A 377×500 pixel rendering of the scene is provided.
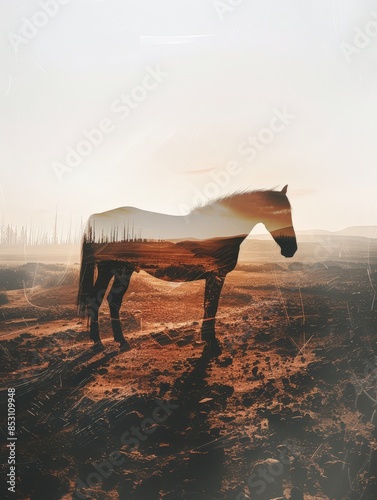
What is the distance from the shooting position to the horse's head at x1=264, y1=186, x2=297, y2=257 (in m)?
2.31

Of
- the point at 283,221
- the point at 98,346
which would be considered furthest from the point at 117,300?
the point at 283,221

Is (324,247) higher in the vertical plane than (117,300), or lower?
higher

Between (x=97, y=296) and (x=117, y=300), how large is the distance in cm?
11

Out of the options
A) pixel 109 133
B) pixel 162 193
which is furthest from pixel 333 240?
pixel 109 133

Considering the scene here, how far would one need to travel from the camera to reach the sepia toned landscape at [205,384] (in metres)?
2.07

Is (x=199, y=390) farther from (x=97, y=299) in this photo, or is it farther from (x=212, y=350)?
(x=97, y=299)

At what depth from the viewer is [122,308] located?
2.26 meters

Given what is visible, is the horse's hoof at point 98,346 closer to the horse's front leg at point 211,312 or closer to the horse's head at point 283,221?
the horse's front leg at point 211,312

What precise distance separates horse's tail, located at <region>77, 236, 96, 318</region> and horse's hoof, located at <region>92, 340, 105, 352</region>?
0.16 m

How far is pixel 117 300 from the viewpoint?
2.27 m

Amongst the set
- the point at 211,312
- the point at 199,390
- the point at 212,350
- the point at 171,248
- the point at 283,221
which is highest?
the point at 283,221

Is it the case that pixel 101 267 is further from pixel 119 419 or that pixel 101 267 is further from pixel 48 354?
pixel 119 419

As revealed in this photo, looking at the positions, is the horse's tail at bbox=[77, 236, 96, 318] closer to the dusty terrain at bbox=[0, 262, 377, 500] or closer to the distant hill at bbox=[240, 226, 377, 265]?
the dusty terrain at bbox=[0, 262, 377, 500]

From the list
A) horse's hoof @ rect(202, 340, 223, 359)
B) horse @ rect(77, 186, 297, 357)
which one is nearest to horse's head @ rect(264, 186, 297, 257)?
horse @ rect(77, 186, 297, 357)
